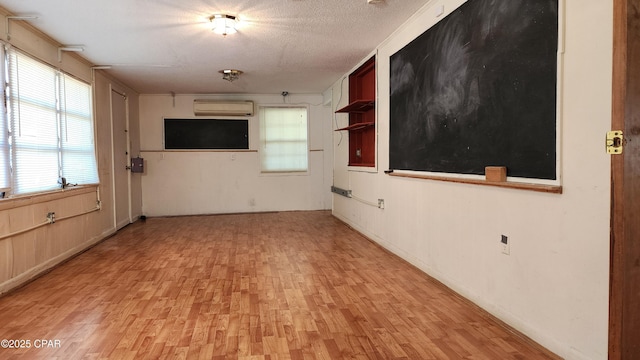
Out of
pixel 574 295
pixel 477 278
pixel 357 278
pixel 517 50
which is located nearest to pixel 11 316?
pixel 357 278

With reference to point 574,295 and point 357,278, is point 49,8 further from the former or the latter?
point 574,295

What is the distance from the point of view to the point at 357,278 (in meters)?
3.78

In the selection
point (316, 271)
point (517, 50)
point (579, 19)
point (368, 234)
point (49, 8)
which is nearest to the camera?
point (579, 19)

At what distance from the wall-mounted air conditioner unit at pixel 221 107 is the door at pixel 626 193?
7265mm

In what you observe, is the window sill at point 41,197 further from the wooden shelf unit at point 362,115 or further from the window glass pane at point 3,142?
the wooden shelf unit at point 362,115

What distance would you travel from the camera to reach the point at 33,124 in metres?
4.04

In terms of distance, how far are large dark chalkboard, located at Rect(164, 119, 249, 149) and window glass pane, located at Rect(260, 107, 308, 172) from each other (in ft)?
1.44

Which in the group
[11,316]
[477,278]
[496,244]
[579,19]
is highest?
[579,19]

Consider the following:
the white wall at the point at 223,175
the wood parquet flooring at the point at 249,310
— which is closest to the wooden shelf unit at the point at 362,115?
the wood parquet flooring at the point at 249,310

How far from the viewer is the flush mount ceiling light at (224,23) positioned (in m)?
3.89

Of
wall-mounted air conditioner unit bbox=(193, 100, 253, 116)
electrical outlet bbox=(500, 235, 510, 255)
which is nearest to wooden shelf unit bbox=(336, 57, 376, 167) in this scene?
wall-mounted air conditioner unit bbox=(193, 100, 253, 116)

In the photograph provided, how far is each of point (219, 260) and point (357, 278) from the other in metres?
1.72

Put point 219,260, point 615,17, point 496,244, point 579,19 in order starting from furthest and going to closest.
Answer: point 219,260, point 496,244, point 579,19, point 615,17

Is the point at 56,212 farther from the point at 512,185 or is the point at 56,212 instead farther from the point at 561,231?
the point at 561,231
